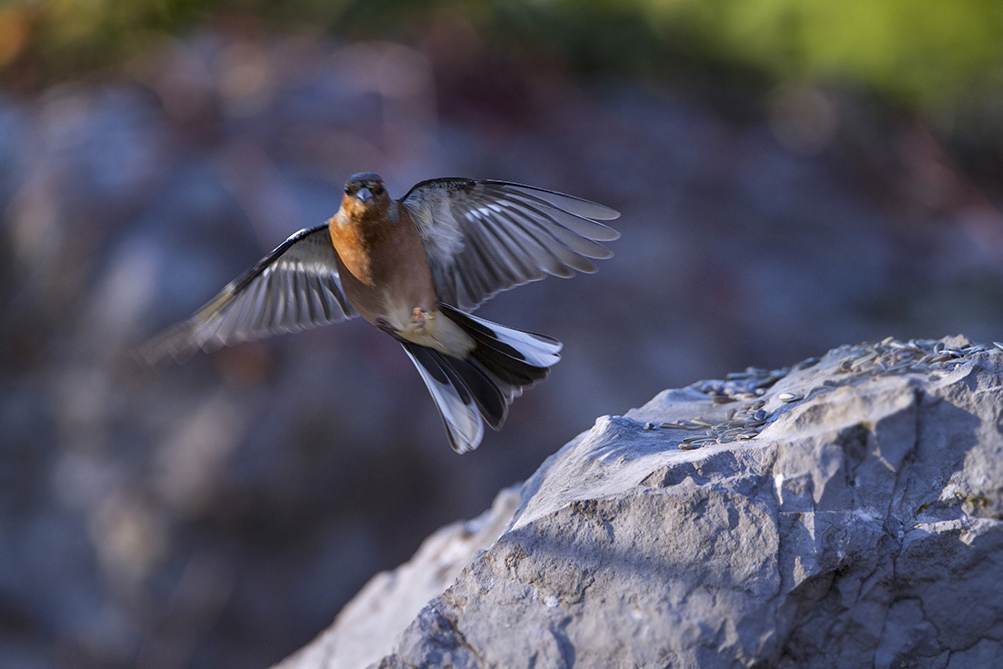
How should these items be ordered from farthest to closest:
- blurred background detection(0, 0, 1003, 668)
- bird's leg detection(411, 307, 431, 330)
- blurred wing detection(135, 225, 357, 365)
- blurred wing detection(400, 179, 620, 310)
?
blurred background detection(0, 0, 1003, 668)
blurred wing detection(135, 225, 357, 365)
bird's leg detection(411, 307, 431, 330)
blurred wing detection(400, 179, 620, 310)

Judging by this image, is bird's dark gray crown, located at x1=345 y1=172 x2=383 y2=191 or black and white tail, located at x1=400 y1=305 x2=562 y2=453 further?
black and white tail, located at x1=400 y1=305 x2=562 y2=453

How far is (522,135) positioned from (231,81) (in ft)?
9.11

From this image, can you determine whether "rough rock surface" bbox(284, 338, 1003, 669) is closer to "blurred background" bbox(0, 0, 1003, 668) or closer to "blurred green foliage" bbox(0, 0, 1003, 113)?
"blurred background" bbox(0, 0, 1003, 668)

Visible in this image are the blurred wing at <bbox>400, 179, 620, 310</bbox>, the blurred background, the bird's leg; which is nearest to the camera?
the blurred wing at <bbox>400, 179, 620, 310</bbox>

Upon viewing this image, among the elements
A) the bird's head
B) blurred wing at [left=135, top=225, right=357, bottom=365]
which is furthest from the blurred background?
the bird's head

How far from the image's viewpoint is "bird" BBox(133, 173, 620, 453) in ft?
9.68

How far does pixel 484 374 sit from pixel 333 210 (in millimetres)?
4443

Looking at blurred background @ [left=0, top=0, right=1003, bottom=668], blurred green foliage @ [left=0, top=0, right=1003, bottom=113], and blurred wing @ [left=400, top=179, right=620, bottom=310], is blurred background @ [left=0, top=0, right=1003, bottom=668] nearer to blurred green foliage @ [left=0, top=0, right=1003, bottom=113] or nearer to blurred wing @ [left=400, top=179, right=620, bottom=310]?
blurred green foliage @ [left=0, top=0, right=1003, bottom=113]

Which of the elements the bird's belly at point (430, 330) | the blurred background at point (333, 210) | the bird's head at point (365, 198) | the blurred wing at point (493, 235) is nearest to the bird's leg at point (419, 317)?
the bird's belly at point (430, 330)

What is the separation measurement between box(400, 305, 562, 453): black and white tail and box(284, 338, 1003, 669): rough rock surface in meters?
0.99

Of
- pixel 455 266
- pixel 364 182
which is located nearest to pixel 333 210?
pixel 455 266

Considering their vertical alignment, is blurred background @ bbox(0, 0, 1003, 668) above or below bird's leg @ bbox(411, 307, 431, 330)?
above

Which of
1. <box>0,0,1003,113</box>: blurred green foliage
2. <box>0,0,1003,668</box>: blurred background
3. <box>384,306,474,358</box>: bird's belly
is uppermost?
<box>0,0,1003,113</box>: blurred green foliage

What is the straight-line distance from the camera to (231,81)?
26.6 ft
